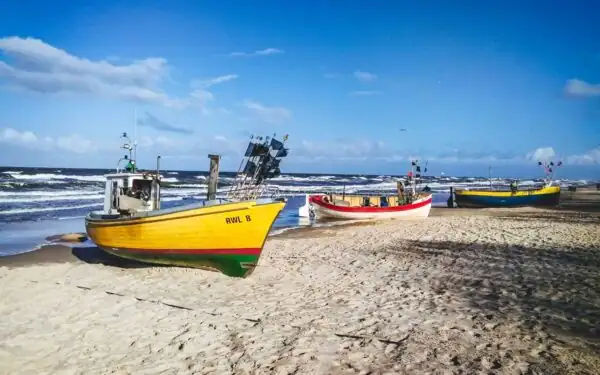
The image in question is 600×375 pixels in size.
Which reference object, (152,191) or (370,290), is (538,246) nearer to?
(370,290)

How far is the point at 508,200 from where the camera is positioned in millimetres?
34625

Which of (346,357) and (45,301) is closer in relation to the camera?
(346,357)

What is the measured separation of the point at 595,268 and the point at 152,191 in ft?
41.2

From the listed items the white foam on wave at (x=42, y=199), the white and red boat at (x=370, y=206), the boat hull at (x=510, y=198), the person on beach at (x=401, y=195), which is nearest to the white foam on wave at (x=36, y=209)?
the white foam on wave at (x=42, y=199)

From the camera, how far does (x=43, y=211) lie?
88.7 feet

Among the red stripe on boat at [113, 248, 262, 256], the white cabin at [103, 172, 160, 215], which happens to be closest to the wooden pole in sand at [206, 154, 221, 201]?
the red stripe on boat at [113, 248, 262, 256]

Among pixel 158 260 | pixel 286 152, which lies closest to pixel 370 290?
pixel 286 152

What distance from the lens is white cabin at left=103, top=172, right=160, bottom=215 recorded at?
12.9m

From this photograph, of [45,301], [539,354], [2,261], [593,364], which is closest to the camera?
[593,364]

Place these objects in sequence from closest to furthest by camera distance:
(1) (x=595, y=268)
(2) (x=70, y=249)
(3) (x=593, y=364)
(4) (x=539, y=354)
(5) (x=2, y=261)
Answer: (3) (x=593, y=364) < (4) (x=539, y=354) < (1) (x=595, y=268) < (5) (x=2, y=261) < (2) (x=70, y=249)

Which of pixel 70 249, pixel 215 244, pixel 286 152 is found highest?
pixel 286 152

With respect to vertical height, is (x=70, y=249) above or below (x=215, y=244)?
below

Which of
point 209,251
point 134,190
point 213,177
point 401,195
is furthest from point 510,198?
A: point 134,190

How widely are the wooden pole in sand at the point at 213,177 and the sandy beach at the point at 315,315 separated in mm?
2244
